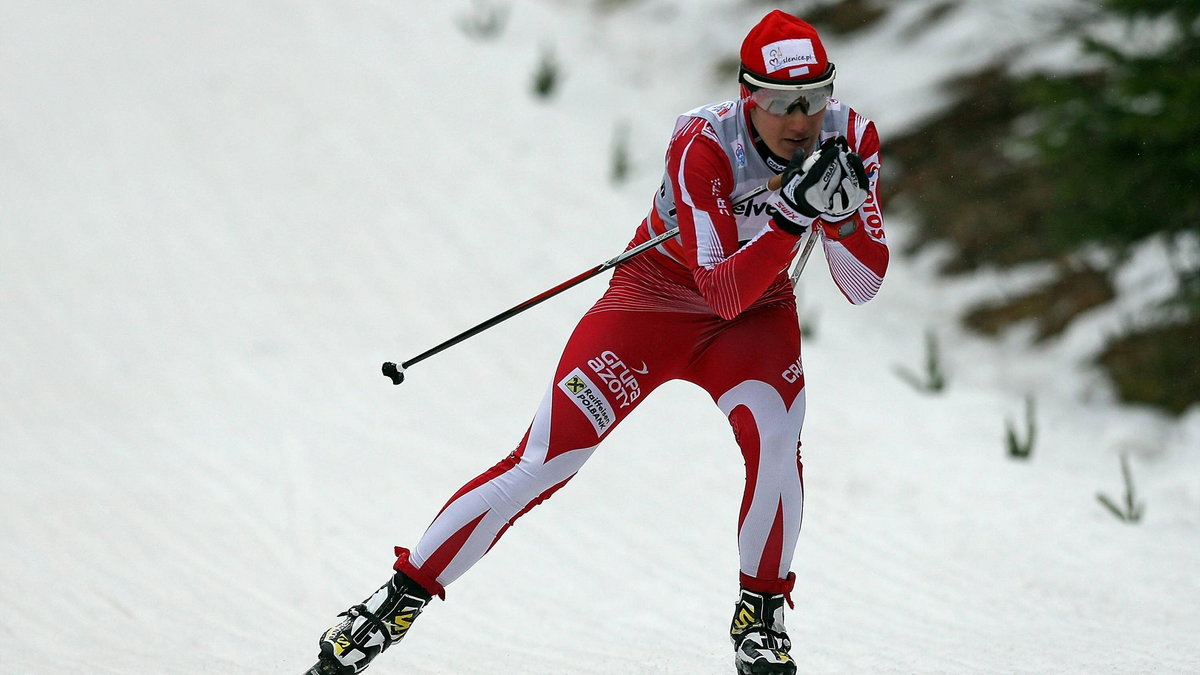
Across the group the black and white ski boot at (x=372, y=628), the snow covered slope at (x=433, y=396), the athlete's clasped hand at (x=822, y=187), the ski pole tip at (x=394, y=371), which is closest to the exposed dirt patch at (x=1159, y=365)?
the snow covered slope at (x=433, y=396)

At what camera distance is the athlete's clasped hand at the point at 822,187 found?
3242 mm

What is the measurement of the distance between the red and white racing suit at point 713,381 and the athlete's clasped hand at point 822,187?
26 cm

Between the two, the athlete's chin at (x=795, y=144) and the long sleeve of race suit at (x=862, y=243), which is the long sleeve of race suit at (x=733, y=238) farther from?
the athlete's chin at (x=795, y=144)

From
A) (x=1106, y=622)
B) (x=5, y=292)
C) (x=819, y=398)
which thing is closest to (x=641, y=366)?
(x=1106, y=622)

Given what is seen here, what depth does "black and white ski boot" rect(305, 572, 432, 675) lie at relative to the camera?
3.69 m

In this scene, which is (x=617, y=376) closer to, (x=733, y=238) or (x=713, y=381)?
(x=713, y=381)

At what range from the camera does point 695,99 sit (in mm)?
11508

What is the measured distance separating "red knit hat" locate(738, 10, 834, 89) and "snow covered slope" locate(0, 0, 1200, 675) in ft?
7.04

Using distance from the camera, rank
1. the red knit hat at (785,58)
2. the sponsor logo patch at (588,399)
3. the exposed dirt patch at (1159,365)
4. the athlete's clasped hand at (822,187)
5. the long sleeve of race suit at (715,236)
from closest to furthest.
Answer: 1. the athlete's clasped hand at (822,187)
2. the long sleeve of race suit at (715,236)
3. the red knit hat at (785,58)
4. the sponsor logo patch at (588,399)
5. the exposed dirt patch at (1159,365)

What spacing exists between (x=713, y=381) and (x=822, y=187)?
2.75 feet

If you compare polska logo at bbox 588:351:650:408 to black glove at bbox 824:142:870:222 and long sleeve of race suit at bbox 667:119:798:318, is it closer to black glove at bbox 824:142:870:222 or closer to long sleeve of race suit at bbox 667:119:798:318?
long sleeve of race suit at bbox 667:119:798:318

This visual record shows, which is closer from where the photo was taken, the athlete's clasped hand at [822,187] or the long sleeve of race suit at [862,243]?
the athlete's clasped hand at [822,187]

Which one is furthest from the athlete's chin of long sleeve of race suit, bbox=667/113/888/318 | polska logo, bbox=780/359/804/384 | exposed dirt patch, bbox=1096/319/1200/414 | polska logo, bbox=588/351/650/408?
exposed dirt patch, bbox=1096/319/1200/414

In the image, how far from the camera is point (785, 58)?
3488mm
